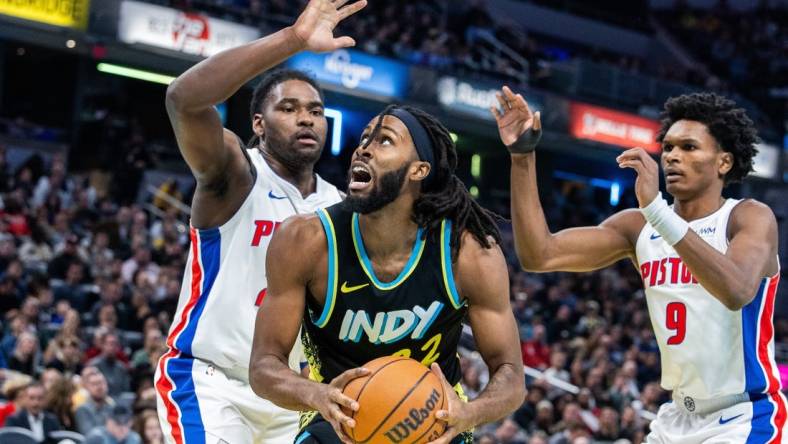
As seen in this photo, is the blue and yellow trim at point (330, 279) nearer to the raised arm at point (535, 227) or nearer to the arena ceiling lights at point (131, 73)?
the raised arm at point (535, 227)

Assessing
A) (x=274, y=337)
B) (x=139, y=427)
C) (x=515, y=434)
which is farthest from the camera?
(x=515, y=434)

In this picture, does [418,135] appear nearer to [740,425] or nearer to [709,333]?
[709,333]

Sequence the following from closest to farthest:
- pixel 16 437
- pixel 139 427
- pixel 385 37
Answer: pixel 16 437 < pixel 139 427 < pixel 385 37

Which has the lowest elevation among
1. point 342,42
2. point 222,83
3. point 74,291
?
point 74,291

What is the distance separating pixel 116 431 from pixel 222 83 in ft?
18.2

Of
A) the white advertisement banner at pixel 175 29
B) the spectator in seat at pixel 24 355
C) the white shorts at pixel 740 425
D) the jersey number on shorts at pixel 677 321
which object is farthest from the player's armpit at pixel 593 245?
the white advertisement banner at pixel 175 29

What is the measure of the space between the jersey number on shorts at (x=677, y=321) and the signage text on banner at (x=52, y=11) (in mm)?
13585

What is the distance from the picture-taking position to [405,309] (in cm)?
400

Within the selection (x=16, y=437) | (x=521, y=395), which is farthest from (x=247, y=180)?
(x=16, y=437)

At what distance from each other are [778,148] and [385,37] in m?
10.4

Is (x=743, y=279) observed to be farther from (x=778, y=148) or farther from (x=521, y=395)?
(x=778, y=148)

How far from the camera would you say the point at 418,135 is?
4156mm

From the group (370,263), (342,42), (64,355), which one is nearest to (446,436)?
(370,263)

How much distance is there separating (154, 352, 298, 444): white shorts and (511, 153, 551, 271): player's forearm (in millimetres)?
1237
